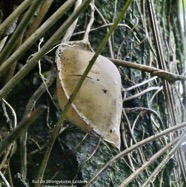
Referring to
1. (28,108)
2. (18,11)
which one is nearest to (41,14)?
(28,108)

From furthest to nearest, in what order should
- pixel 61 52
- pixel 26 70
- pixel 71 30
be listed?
pixel 71 30, pixel 61 52, pixel 26 70

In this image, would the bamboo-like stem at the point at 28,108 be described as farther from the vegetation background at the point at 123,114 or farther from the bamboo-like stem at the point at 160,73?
the bamboo-like stem at the point at 160,73

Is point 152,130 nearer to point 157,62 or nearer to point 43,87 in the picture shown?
point 157,62

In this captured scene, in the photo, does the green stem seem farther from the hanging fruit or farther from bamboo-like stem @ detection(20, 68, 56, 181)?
bamboo-like stem @ detection(20, 68, 56, 181)

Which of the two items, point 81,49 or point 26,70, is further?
point 81,49

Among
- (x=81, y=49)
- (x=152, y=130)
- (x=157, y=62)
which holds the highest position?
(x=81, y=49)

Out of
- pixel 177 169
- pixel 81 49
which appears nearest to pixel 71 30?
pixel 81 49

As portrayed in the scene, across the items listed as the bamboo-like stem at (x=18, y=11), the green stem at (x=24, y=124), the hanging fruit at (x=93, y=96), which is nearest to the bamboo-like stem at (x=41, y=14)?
the hanging fruit at (x=93, y=96)
